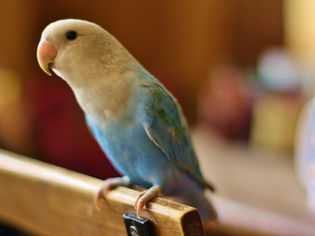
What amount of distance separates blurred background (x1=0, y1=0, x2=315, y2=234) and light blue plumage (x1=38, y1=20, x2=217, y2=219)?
720 mm

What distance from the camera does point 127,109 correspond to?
738 millimetres

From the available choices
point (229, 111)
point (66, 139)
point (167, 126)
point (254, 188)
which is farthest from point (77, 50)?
point (229, 111)

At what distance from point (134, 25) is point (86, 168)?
1323mm

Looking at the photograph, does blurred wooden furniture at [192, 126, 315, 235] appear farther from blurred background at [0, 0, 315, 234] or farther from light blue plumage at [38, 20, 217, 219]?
light blue plumage at [38, 20, 217, 219]

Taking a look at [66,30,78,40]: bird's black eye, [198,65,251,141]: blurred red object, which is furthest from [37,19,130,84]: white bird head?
[198,65,251,141]: blurred red object

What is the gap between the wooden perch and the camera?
0.56m

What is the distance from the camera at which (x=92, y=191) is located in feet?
2.22

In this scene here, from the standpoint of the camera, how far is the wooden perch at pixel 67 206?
0.56 meters

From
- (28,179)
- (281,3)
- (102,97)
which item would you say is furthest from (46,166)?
(281,3)

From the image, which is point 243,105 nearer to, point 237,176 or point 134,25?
point 237,176

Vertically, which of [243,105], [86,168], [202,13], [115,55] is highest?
[115,55]

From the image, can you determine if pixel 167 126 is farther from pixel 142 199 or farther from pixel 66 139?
pixel 66 139

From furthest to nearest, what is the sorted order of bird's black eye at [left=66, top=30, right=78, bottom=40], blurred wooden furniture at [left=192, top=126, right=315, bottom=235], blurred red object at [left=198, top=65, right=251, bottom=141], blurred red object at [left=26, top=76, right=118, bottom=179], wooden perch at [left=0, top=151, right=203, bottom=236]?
1. blurred red object at [left=198, top=65, right=251, bottom=141]
2. blurred red object at [left=26, top=76, right=118, bottom=179]
3. blurred wooden furniture at [left=192, top=126, right=315, bottom=235]
4. bird's black eye at [left=66, top=30, right=78, bottom=40]
5. wooden perch at [left=0, top=151, right=203, bottom=236]

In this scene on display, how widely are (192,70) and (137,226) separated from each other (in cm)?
260
